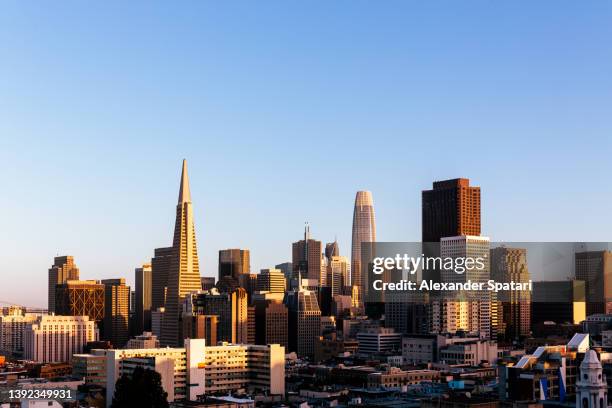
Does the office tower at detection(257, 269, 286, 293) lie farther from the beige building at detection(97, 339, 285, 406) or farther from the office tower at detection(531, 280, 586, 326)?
the beige building at detection(97, 339, 285, 406)

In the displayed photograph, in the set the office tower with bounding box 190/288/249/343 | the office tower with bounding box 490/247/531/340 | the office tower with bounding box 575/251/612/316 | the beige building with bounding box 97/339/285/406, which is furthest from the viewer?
the office tower with bounding box 190/288/249/343

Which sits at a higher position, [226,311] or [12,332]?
[226,311]

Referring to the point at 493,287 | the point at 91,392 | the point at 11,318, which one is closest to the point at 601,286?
the point at 493,287

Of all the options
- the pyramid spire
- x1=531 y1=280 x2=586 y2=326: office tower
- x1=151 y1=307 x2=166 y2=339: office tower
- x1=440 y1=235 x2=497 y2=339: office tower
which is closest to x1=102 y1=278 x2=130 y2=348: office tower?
x1=151 y1=307 x2=166 y2=339: office tower

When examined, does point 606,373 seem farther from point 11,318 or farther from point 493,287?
point 11,318

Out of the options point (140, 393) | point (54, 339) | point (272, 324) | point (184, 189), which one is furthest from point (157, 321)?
point (140, 393)

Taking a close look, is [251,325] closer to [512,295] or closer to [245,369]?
[512,295]
